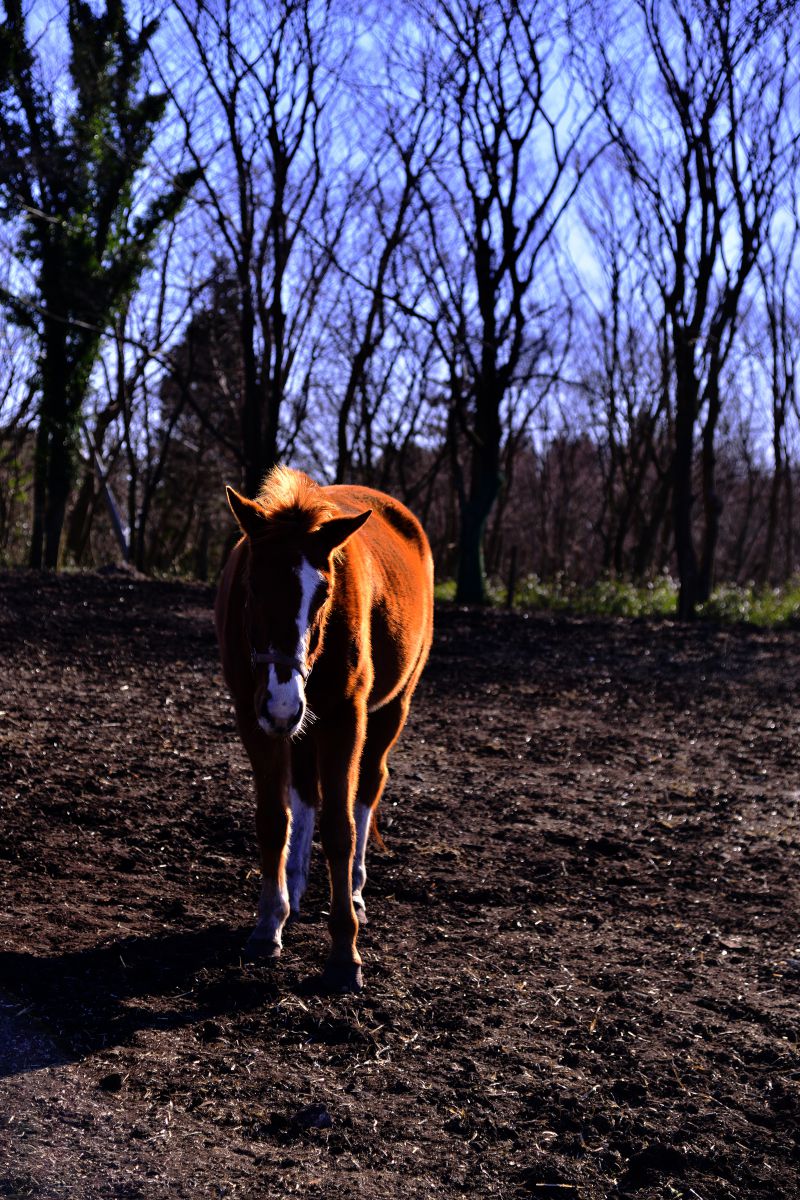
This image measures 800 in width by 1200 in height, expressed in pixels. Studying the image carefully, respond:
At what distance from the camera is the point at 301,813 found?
15.7ft

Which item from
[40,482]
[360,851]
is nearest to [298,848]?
[360,851]

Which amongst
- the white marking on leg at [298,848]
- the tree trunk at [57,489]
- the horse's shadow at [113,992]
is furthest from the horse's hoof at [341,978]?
the tree trunk at [57,489]

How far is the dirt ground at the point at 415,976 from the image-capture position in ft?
9.67

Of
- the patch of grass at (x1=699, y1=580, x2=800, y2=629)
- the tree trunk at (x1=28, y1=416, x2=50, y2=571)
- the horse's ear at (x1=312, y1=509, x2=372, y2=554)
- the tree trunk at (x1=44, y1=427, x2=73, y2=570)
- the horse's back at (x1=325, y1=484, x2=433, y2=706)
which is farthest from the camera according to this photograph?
the tree trunk at (x1=28, y1=416, x2=50, y2=571)

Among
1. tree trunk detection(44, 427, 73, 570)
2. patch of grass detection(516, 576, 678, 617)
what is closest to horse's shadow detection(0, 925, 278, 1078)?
patch of grass detection(516, 576, 678, 617)

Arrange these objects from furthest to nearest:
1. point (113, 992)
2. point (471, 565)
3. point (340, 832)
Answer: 1. point (471, 565)
2. point (340, 832)
3. point (113, 992)

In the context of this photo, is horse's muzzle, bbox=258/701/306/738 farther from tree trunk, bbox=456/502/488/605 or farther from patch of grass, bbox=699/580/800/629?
patch of grass, bbox=699/580/800/629

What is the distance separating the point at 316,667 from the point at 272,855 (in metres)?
0.79

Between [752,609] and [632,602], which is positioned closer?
[752,609]

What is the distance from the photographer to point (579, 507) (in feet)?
148

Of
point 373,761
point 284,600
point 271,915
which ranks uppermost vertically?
point 284,600

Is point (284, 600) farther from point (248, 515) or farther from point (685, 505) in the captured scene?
point (685, 505)

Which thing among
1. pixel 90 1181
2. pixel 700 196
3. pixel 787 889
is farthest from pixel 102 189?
pixel 90 1181

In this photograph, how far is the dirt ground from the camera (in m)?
2.95
